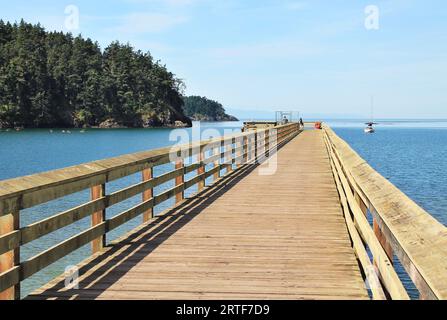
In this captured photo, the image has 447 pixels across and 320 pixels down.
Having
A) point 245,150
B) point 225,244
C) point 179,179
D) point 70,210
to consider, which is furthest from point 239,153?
point 70,210

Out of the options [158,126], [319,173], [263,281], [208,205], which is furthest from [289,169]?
[158,126]

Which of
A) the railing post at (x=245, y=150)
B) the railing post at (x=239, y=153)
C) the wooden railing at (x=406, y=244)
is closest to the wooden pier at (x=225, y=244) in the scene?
the wooden railing at (x=406, y=244)

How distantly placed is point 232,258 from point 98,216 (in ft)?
5.67

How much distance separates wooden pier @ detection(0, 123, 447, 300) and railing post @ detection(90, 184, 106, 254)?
1cm

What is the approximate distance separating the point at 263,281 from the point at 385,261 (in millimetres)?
1790

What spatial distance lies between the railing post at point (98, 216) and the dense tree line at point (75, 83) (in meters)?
137

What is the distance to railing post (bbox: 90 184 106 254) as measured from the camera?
21.5 feet

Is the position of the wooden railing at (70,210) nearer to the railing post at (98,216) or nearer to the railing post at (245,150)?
the railing post at (98,216)

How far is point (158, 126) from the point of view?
6594 inches

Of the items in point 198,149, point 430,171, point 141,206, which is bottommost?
point 430,171

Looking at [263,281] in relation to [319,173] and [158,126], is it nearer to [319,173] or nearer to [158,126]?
[319,173]

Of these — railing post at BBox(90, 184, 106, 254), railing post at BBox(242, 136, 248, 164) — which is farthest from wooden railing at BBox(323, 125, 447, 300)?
railing post at BBox(242, 136, 248, 164)

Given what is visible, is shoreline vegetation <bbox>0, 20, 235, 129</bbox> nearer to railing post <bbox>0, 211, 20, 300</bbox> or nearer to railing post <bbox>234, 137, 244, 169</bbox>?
railing post <bbox>234, 137, 244, 169</bbox>

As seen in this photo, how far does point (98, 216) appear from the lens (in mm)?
6723
